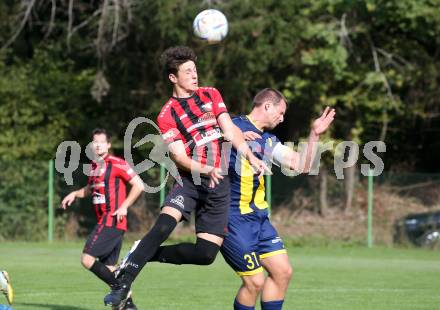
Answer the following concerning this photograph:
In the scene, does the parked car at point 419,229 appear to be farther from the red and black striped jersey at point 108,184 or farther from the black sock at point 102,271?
the black sock at point 102,271

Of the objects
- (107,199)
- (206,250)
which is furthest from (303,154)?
(107,199)

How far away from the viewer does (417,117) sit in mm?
25000

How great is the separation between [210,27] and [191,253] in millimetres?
2166

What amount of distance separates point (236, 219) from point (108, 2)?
15.9 m

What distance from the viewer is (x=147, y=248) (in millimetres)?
7215

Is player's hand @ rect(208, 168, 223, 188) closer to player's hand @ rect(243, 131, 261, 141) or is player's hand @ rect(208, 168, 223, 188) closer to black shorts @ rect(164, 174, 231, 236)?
black shorts @ rect(164, 174, 231, 236)

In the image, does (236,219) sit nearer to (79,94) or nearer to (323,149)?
(323,149)

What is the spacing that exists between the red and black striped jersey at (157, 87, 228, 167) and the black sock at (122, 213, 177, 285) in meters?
0.58

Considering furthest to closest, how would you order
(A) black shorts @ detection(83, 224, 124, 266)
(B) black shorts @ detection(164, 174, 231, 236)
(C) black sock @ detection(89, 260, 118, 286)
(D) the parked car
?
1. (D) the parked car
2. (A) black shorts @ detection(83, 224, 124, 266)
3. (C) black sock @ detection(89, 260, 118, 286)
4. (B) black shorts @ detection(164, 174, 231, 236)

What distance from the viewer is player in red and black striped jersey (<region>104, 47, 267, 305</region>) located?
23.5 feet

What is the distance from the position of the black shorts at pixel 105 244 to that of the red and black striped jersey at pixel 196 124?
285 centimetres

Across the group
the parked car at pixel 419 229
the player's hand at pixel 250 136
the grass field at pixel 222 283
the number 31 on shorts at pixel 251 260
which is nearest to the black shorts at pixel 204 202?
the number 31 on shorts at pixel 251 260

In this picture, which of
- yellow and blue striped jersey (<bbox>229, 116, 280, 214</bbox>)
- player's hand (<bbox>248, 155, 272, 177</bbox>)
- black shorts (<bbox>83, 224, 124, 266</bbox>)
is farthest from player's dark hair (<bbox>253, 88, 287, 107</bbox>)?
black shorts (<bbox>83, 224, 124, 266</bbox>)

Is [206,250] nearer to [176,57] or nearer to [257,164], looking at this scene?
[257,164]
